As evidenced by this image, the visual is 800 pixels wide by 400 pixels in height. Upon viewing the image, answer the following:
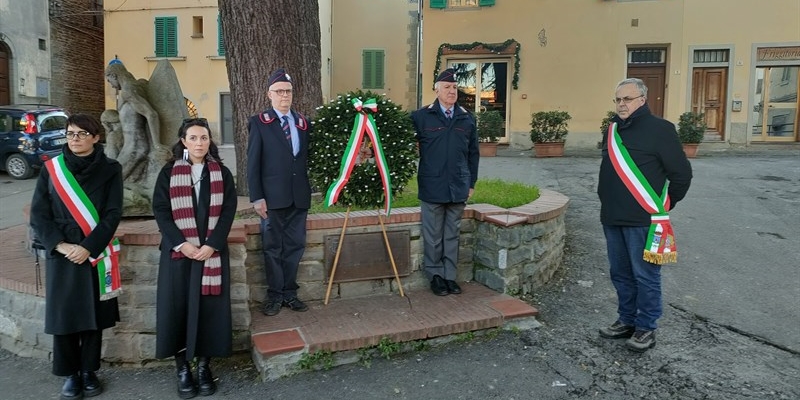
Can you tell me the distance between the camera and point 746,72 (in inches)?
618

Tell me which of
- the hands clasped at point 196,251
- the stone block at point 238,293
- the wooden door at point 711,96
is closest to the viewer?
the hands clasped at point 196,251

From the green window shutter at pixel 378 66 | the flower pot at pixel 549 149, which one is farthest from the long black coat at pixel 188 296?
the green window shutter at pixel 378 66

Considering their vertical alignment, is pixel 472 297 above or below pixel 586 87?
below

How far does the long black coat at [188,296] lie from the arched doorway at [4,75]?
18316 mm

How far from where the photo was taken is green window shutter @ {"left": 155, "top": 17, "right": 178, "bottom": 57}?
21419mm

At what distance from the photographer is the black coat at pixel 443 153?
4730 mm

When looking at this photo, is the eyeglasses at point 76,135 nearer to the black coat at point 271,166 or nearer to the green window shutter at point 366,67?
the black coat at point 271,166

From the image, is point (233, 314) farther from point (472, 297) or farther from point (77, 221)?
point (472, 297)

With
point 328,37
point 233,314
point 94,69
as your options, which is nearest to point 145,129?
point 233,314

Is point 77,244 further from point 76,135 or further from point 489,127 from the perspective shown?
point 489,127

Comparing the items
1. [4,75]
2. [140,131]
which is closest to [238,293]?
[140,131]

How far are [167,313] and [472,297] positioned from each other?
2.34m

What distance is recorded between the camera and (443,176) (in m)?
4.72

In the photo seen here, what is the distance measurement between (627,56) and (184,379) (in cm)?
1556
